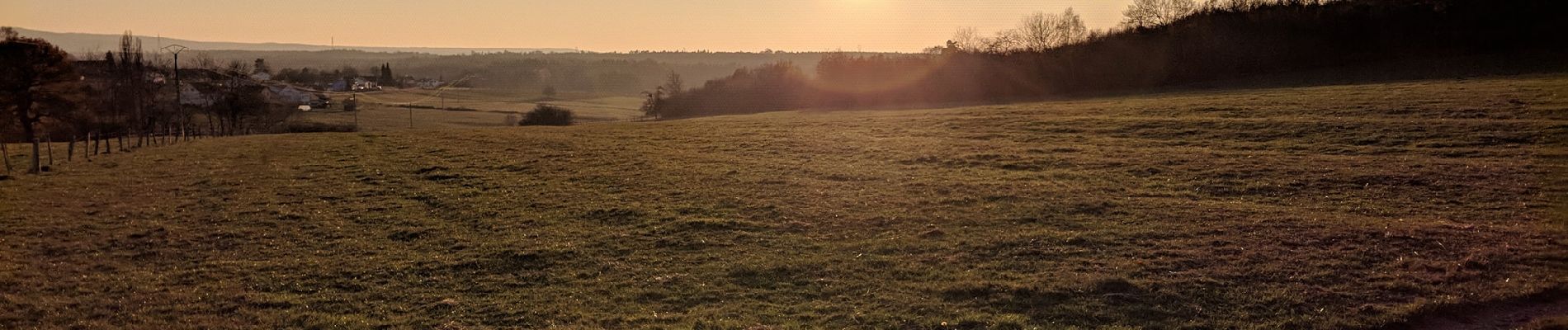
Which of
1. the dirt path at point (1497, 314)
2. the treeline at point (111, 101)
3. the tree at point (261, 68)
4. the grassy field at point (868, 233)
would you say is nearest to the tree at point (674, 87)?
the treeline at point (111, 101)

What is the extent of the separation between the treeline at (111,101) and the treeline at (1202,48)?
44.2m

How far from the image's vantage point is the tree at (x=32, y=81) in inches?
1751

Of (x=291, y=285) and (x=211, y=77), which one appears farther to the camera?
(x=211, y=77)

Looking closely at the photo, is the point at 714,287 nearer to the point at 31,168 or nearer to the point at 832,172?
the point at 832,172

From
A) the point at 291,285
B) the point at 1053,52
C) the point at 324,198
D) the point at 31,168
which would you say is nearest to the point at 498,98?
the point at 1053,52

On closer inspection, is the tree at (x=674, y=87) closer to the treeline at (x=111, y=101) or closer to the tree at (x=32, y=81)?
the treeline at (x=111, y=101)

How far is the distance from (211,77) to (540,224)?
6569 centimetres

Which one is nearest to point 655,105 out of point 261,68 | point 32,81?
point 261,68

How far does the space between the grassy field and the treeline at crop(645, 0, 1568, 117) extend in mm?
26634

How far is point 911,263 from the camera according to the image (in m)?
15.2

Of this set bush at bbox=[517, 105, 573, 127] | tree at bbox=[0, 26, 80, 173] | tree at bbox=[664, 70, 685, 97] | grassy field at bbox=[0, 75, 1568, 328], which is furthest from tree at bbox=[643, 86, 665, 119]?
grassy field at bbox=[0, 75, 1568, 328]

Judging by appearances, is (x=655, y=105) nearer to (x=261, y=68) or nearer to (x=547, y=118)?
(x=547, y=118)

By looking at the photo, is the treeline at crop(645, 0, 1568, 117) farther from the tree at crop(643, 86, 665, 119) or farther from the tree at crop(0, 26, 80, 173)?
the tree at crop(0, 26, 80, 173)

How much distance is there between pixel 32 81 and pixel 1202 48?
69.3 m
